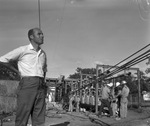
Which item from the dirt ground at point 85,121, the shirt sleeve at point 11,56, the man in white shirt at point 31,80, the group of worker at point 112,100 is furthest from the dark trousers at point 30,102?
the group of worker at point 112,100

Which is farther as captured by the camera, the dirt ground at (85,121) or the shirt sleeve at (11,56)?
the dirt ground at (85,121)

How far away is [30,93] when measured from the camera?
2.95 meters


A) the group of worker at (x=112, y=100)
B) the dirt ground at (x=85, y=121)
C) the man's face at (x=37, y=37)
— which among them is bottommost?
the dirt ground at (x=85, y=121)

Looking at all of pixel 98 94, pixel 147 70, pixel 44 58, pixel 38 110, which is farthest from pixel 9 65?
pixel 147 70

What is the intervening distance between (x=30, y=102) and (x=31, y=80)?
0.85 feet

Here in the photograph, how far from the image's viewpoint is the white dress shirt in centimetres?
305

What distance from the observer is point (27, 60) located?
3.10 metres

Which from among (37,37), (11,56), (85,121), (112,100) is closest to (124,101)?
(112,100)

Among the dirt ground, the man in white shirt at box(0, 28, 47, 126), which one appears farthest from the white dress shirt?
the dirt ground

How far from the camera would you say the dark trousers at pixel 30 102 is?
293cm

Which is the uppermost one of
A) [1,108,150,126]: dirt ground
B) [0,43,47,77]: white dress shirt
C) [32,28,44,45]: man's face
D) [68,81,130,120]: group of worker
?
[32,28,44,45]: man's face

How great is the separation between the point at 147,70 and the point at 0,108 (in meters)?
36.0

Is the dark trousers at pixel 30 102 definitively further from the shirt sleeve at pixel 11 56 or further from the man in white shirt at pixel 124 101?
the man in white shirt at pixel 124 101

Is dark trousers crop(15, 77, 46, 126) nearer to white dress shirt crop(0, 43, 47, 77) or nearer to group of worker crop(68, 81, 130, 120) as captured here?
white dress shirt crop(0, 43, 47, 77)
